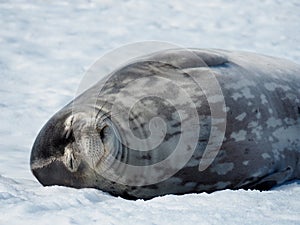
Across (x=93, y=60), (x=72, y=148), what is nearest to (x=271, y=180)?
(x=72, y=148)

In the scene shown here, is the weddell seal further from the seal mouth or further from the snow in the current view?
the snow

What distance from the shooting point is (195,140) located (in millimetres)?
2443

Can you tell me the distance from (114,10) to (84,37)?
0.98 metres

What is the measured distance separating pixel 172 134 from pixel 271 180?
479 mm

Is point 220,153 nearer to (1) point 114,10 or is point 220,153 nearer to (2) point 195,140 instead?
(2) point 195,140

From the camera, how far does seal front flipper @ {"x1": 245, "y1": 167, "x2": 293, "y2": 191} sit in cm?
254

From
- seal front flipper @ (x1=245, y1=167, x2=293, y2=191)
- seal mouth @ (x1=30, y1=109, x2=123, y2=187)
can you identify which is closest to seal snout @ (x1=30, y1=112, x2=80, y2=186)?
seal mouth @ (x1=30, y1=109, x2=123, y2=187)

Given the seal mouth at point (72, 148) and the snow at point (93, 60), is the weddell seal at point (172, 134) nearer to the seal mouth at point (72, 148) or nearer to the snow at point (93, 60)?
the seal mouth at point (72, 148)

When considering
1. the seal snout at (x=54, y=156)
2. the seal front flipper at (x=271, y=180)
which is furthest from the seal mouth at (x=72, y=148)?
the seal front flipper at (x=271, y=180)

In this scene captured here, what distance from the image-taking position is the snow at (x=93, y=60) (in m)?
1.91

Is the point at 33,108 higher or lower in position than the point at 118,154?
lower

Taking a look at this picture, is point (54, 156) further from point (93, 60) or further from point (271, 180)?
point (93, 60)

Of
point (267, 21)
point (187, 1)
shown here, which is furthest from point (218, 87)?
point (187, 1)

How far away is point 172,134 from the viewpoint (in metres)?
2.43
